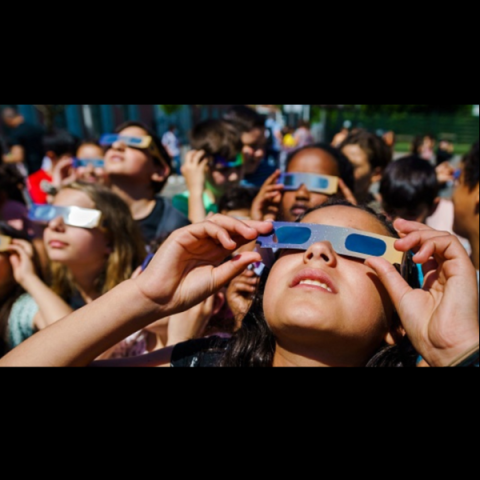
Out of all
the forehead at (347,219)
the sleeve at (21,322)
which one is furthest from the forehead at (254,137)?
the forehead at (347,219)

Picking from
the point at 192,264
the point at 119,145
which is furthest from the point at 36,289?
the point at 119,145

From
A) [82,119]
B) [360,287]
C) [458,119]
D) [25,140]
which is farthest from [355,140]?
[458,119]

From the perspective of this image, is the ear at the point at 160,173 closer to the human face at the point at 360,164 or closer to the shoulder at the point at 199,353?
the human face at the point at 360,164

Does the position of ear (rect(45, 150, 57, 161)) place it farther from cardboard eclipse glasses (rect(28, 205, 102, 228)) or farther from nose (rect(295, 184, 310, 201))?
nose (rect(295, 184, 310, 201))

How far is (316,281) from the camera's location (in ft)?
4.91

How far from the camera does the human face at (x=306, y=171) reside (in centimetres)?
292

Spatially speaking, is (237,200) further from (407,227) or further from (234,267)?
(407,227)

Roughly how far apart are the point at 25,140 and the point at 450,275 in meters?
8.27

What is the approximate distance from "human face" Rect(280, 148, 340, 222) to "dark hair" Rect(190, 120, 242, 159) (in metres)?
0.69

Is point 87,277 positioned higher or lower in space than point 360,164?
lower

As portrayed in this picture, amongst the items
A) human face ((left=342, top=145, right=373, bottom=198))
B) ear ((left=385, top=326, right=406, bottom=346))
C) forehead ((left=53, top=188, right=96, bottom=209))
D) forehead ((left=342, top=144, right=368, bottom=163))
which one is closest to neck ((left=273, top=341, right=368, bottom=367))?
ear ((left=385, top=326, right=406, bottom=346))

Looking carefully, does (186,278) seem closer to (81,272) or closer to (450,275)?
(450,275)

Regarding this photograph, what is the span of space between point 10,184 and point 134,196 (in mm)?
1561

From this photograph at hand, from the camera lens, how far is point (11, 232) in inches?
112
